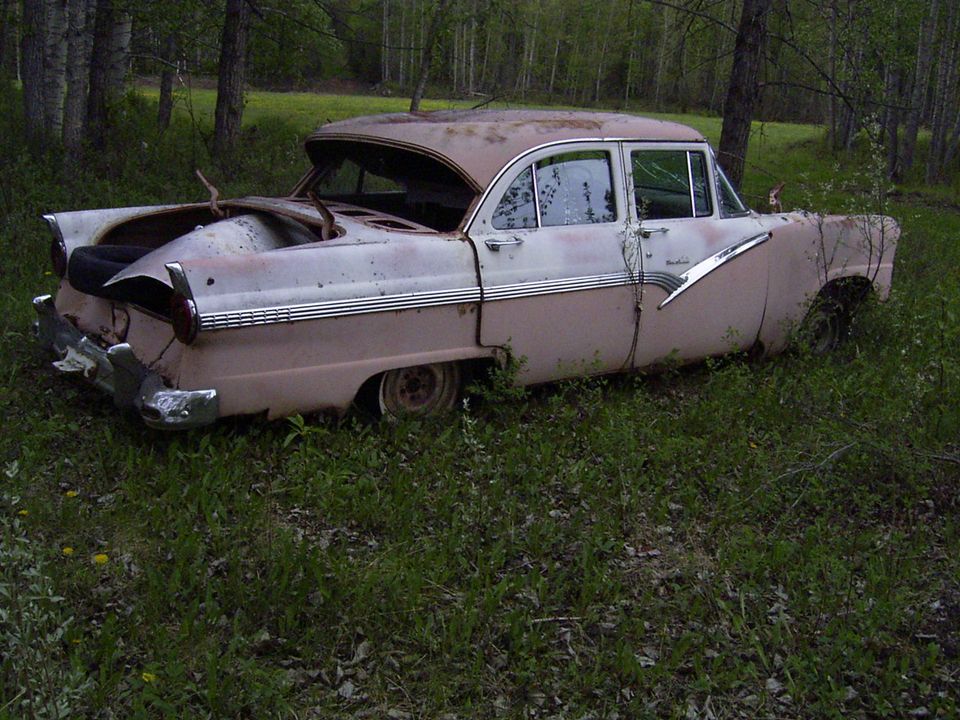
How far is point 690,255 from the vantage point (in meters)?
6.16

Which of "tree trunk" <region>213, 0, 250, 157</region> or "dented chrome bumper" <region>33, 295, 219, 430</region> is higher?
"tree trunk" <region>213, 0, 250, 157</region>

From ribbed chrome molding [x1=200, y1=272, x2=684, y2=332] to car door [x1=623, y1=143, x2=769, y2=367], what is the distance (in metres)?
0.12

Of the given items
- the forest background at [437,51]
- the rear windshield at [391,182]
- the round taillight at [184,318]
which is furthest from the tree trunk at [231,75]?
the round taillight at [184,318]

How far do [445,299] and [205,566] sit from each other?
6.22ft

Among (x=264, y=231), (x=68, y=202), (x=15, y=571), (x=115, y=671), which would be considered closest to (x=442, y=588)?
(x=115, y=671)

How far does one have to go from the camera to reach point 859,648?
3.87m

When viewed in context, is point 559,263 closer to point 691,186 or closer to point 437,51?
point 691,186

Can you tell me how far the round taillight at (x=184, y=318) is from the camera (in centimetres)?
442

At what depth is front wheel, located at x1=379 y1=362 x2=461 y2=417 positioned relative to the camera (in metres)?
5.36

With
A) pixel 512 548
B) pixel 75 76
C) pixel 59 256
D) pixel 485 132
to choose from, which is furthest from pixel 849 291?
pixel 75 76

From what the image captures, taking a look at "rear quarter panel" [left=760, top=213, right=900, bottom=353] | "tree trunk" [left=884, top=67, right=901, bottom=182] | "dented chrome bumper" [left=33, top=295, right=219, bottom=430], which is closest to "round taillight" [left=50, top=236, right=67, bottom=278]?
"dented chrome bumper" [left=33, top=295, right=219, bottom=430]

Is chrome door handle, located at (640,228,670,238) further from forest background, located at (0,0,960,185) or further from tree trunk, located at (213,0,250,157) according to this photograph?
tree trunk, located at (213,0,250,157)

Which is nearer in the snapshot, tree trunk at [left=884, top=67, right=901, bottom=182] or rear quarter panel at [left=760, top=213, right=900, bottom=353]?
rear quarter panel at [left=760, top=213, right=900, bottom=353]

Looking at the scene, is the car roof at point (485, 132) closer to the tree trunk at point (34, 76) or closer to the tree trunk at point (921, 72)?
the tree trunk at point (34, 76)
